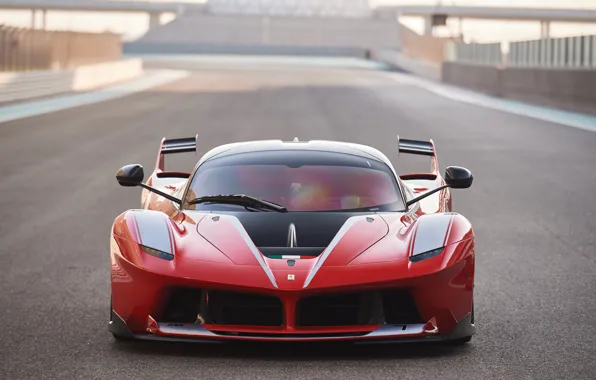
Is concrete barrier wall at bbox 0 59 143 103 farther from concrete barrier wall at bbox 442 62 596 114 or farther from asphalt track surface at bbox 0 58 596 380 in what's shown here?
concrete barrier wall at bbox 442 62 596 114

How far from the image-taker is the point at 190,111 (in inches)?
1273

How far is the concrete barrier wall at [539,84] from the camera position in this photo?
30.8 metres

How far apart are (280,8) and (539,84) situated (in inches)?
4460

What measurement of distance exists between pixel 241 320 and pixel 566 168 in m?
12.8

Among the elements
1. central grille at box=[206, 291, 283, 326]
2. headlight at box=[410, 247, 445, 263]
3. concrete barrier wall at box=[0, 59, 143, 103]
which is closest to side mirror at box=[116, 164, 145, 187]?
central grille at box=[206, 291, 283, 326]

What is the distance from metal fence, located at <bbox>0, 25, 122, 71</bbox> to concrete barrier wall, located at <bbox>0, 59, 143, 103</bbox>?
1.75 ft

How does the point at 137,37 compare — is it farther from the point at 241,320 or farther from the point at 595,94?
the point at 241,320

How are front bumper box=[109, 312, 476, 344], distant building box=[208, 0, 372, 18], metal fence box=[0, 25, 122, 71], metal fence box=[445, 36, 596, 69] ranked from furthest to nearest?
distant building box=[208, 0, 372, 18] → metal fence box=[0, 25, 122, 71] → metal fence box=[445, 36, 596, 69] → front bumper box=[109, 312, 476, 344]

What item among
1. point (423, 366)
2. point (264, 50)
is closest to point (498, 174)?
point (423, 366)

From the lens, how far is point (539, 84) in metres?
36.2

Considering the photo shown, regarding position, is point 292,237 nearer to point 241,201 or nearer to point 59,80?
point 241,201

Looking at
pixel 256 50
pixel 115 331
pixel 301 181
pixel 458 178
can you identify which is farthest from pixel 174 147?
pixel 256 50

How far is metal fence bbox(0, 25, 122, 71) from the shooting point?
36750 millimetres

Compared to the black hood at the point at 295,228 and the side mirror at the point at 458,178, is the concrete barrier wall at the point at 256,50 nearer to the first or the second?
the side mirror at the point at 458,178
